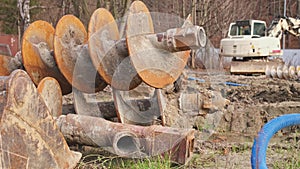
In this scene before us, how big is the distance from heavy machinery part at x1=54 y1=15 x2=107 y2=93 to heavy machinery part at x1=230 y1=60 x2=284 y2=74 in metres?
8.87

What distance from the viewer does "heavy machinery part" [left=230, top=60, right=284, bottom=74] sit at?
12156 mm

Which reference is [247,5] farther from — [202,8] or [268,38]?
[268,38]

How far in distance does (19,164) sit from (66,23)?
8.00 feet

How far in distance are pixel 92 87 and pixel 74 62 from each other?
1.05 feet

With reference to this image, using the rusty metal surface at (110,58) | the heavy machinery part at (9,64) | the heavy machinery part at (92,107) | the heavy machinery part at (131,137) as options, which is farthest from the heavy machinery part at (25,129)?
the heavy machinery part at (9,64)

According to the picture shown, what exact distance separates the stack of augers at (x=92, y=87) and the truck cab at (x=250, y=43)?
9079 mm

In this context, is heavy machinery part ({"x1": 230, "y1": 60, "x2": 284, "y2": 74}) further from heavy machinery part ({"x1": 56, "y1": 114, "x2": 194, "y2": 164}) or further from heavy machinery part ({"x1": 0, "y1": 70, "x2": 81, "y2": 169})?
heavy machinery part ({"x1": 0, "y1": 70, "x2": 81, "y2": 169})

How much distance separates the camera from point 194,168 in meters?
3.00

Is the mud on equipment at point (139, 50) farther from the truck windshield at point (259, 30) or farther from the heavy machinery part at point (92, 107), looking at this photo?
the truck windshield at point (259, 30)

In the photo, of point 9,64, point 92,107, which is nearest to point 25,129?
point 92,107

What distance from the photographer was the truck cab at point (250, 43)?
1262 centimetres

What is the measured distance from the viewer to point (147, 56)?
3510 mm

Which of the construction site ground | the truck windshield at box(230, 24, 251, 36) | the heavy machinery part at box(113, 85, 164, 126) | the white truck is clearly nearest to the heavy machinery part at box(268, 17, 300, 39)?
the white truck

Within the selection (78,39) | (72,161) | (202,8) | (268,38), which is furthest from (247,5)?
(72,161)
